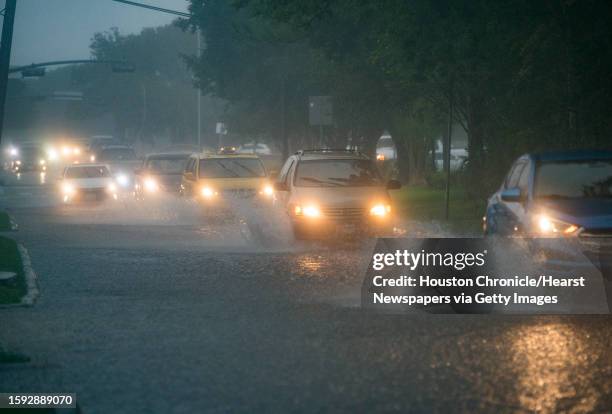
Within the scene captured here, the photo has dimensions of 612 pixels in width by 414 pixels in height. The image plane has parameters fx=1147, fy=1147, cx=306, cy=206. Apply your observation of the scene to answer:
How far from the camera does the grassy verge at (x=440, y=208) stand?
2694cm

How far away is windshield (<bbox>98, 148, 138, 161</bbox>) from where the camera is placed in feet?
159

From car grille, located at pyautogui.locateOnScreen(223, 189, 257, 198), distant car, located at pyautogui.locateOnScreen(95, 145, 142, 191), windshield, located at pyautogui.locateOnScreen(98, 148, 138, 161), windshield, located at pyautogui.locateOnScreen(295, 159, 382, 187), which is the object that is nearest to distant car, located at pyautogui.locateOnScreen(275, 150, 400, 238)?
windshield, located at pyautogui.locateOnScreen(295, 159, 382, 187)

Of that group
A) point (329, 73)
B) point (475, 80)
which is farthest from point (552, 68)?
point (329, 73)

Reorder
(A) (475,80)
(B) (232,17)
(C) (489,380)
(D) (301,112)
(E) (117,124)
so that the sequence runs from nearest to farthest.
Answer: (C) (489,380) < (A) (475,80) < (D) (301,112) < (B) (232,17) < (E) (117,124)

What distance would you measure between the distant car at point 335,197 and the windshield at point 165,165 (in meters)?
13.9

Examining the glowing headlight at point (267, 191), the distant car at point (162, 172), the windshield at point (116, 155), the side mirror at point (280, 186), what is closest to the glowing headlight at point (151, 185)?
the distant car at point (162, 172)

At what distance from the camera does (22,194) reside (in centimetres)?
4678

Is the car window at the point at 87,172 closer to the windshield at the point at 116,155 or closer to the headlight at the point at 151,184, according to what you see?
the headlight at the point at 151,184

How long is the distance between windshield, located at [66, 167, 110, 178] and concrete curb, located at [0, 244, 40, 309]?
20044mm

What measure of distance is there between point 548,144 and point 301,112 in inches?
1313

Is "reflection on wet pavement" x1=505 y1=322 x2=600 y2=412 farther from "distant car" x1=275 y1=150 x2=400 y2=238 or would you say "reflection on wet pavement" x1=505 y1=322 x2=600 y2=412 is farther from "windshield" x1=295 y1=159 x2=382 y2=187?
"windshield" x1=295 y1=159 x2=382 y2=187

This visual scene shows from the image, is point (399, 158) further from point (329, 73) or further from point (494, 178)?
point (494, 178)

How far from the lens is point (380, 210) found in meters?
22.0

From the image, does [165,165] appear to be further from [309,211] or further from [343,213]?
[343,213]
